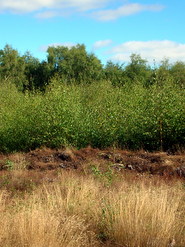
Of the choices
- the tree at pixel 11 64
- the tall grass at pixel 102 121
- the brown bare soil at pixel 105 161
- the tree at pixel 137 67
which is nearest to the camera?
the brown bare soil at pixel 105 161

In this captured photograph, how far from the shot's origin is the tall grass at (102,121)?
1368 centimetres

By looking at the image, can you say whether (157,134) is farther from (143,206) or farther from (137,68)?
(137,68)

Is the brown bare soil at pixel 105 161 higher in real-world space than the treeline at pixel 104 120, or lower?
lower

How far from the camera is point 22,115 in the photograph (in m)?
17.7

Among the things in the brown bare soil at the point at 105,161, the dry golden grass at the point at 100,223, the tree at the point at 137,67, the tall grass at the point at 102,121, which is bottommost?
the brown bare soil at the point at 105,161

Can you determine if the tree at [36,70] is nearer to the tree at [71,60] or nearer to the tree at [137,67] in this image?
the tree at [71,60]

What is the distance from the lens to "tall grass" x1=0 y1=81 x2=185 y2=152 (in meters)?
13.7

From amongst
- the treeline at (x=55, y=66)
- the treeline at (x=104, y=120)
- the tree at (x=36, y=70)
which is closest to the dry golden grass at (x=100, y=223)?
the treeline at (x=104, y=120)

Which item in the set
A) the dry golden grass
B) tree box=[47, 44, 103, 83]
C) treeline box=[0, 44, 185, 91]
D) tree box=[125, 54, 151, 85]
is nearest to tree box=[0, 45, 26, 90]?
treeline box=[0, 44, 185, 91]

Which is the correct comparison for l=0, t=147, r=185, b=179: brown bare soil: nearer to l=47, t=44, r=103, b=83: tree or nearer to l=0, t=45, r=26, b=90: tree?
l=47, t=44, r=103, b=83: tree

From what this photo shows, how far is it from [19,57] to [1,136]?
3196 cm

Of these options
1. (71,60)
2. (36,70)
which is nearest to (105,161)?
(71,60)

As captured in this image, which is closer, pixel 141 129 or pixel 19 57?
pixel 141 129

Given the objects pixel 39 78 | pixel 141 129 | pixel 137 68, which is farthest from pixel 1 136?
pixel 39 78
